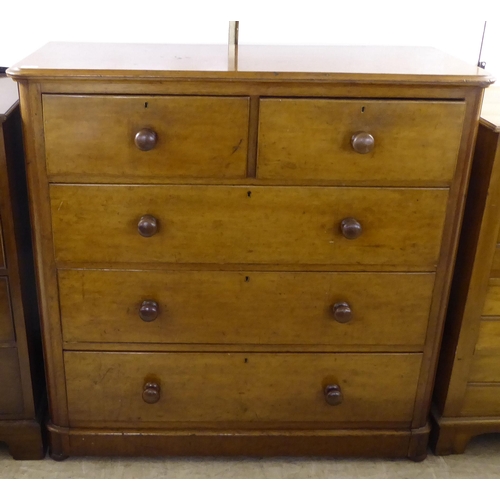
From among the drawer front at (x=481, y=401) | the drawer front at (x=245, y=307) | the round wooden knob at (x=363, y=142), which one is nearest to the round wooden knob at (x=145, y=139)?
the drawer front at (x=245, y=307)

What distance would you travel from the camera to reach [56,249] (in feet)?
4.73

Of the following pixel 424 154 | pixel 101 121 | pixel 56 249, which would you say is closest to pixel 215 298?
pixel 56 249

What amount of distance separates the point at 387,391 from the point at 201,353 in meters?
0.52

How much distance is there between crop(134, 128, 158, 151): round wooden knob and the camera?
4.27ft

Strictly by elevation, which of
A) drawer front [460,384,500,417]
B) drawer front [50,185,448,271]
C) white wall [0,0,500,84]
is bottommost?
drawer front [460,384,500,417]

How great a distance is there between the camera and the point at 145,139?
1.30 metres

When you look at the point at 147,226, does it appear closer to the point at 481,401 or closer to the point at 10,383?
the point at 10,383

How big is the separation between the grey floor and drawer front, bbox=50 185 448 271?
633mm

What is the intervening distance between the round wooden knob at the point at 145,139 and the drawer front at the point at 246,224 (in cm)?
11

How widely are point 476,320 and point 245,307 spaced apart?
624 mm

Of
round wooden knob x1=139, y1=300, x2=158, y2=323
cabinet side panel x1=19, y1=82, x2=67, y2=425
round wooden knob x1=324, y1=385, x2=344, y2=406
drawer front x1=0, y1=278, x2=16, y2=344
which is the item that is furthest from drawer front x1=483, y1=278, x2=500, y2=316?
drawer front x1=0, y1=278, x2=16, y2=344

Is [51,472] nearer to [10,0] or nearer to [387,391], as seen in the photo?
[387,391]

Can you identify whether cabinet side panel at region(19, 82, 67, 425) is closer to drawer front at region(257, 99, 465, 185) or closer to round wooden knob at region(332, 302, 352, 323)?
drawer front at region(257, 99, 465, 185)

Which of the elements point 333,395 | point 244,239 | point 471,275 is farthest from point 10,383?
point 471,275
